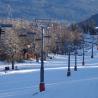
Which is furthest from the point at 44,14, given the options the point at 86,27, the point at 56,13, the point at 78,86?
the point at 86,27

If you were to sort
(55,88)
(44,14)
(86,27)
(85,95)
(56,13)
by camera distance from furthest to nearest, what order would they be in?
(86,27) < (56,13) < (44,14) < (55,88) < (85,95)

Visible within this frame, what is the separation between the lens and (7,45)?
78250 millimetres

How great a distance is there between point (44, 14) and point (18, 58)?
17.9m

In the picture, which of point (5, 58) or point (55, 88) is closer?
point (55, 88)

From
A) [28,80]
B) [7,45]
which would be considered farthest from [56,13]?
[28,80]

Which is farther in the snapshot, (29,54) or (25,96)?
(29,54)

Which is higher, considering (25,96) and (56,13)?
(56,13)

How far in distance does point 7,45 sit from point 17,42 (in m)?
4.29

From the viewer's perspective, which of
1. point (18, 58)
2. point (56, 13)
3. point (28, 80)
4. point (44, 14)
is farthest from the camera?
point (18, 58)

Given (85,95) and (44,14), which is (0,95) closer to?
(85,95)

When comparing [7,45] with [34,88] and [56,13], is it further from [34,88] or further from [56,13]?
[34,88]

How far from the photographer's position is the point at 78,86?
139 ft

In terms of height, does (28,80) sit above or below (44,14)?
below

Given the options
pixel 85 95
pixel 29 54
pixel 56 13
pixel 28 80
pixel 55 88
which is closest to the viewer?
pixel 85 95
